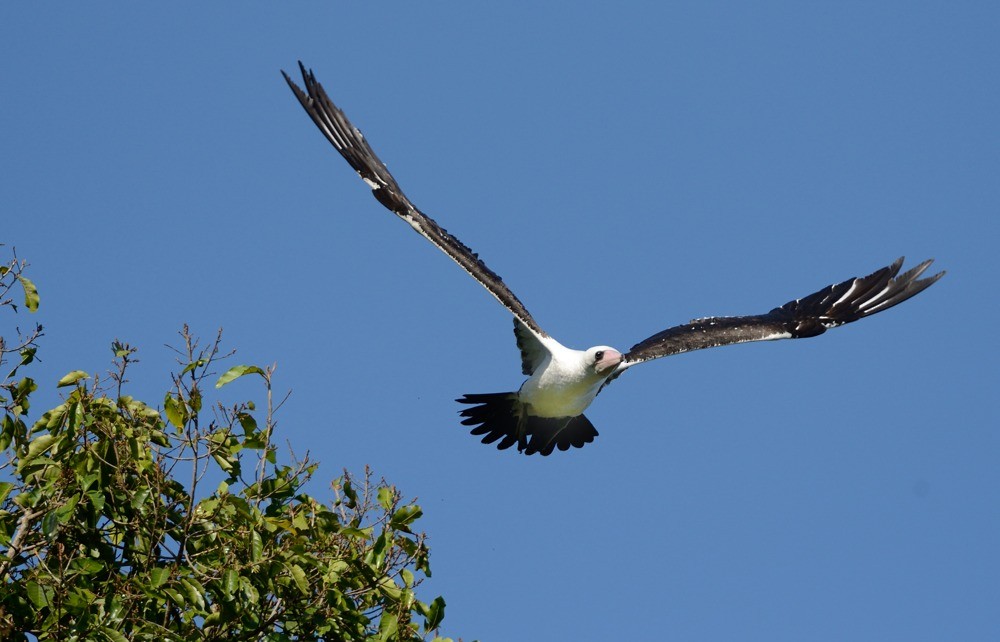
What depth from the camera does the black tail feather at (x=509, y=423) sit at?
34.8ft

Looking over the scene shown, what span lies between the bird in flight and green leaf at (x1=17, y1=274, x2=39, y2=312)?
3437 millimetres

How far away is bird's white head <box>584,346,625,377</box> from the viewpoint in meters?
9.60

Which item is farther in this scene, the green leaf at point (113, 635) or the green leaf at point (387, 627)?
the green leaf at point (387, 627)

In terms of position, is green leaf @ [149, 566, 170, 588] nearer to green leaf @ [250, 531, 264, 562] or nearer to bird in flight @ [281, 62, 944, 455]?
green leaf @ [250, 531, 264, 562]

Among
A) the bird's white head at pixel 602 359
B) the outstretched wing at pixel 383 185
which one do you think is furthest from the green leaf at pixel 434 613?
the bird's white head at pixel 602 359

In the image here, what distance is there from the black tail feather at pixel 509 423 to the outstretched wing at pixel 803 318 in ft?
3.85

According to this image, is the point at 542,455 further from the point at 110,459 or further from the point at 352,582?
the point at 110,459

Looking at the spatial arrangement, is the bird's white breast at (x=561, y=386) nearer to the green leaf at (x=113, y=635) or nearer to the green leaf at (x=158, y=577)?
the green leaf at (x=158, y=577)

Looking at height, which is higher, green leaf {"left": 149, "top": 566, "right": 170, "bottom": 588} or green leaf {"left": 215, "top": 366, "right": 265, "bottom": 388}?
green leaf {"left": 215, "top": 366, "right": 265, "bottom": 388}

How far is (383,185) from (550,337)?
79.2 inches

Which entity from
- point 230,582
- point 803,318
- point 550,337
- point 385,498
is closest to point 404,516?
point 385,498

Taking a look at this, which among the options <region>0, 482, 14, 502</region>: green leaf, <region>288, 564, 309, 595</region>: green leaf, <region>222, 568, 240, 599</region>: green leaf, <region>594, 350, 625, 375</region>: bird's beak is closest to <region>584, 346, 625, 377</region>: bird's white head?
<region>594, 350, 625, 375</region>: bird's beak

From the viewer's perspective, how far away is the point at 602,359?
31.6ft

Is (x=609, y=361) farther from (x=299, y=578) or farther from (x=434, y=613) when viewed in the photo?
(x=299, y=578)
